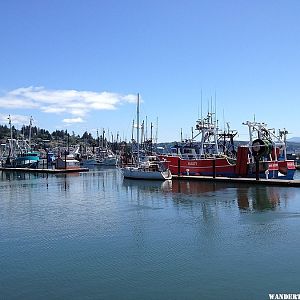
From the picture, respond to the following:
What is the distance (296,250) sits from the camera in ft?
60.9

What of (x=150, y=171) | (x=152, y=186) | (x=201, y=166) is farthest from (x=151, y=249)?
(x=150, y=171)

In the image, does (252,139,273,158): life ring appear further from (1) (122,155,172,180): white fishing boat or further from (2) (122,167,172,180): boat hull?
(1) (122,155,172,180): white fishing boat

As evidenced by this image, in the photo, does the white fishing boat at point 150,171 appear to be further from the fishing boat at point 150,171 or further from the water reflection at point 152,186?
the water reflection at point 152,186

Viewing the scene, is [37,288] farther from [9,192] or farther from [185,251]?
[9,192]

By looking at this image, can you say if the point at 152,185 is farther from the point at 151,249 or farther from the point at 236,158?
the point at 151,249

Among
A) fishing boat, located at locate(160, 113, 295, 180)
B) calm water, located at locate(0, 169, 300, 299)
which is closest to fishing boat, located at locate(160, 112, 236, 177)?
fishing boat, located at locate(160, 113, 295, 180)

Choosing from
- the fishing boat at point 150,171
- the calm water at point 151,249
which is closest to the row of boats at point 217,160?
the fishing boat at point 150,171

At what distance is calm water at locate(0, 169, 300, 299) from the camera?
1438 centimetres

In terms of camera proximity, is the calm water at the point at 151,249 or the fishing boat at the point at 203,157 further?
the fishing boat at the point at 203,157

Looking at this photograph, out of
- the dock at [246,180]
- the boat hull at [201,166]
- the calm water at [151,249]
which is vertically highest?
the boat hull at [201,166]

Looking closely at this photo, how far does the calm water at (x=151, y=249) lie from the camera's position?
14375 millimetres

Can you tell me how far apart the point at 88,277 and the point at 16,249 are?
5846 mm

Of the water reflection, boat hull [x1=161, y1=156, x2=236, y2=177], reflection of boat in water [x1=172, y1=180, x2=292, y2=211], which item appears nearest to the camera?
reflection of boat in water [x1=172, y1=180, x2=292, y2=211]

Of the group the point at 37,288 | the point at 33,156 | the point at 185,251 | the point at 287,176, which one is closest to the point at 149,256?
the point at 185,251
